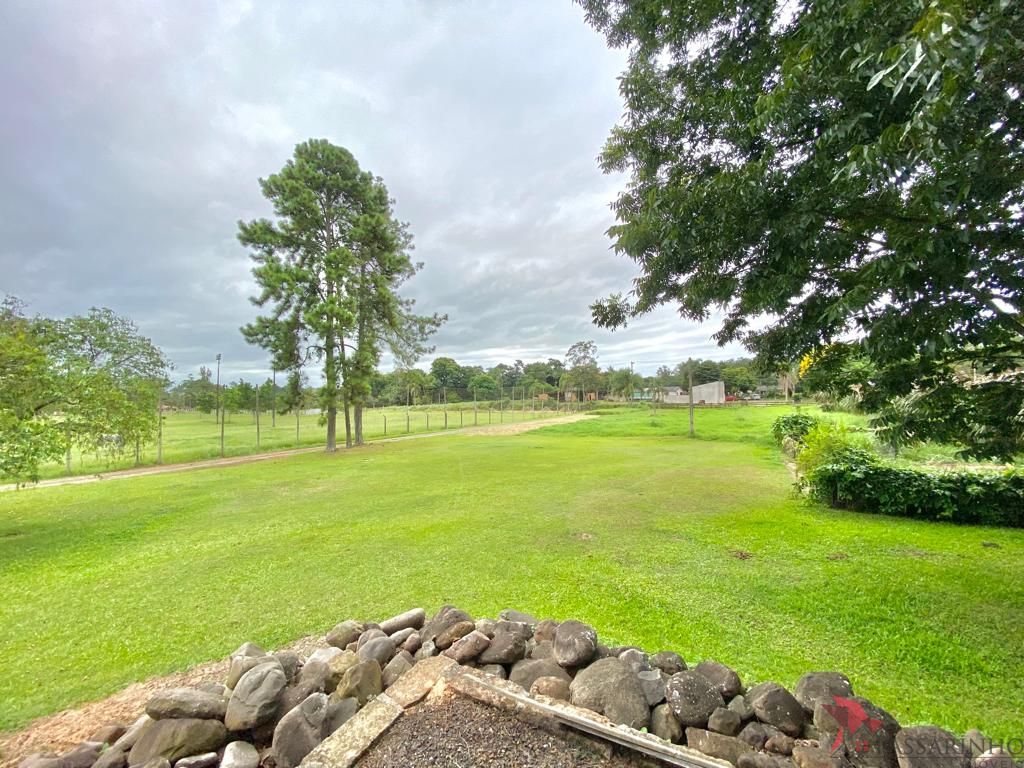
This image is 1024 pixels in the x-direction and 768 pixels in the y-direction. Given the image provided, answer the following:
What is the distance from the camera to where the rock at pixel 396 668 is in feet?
7.46

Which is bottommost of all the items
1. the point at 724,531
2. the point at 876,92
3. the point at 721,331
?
the point at 724,531

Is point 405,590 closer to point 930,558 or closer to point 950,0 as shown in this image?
point 950,0

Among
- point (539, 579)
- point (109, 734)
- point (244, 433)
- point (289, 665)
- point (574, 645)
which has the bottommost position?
point (539, 579)

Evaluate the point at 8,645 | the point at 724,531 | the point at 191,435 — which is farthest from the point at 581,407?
the point at 8,645

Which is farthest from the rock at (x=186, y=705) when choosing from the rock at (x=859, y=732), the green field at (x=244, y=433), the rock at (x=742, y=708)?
the green field at (x=244, y=433)

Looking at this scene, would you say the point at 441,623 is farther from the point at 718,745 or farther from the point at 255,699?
the point at 718,745

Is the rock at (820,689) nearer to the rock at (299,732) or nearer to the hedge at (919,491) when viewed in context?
the rock at (299,732)

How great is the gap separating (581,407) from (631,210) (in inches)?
1605

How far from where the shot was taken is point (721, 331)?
441 cm

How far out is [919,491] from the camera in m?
5.73

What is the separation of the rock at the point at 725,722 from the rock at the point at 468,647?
1.19 meters

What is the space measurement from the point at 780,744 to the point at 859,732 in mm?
283

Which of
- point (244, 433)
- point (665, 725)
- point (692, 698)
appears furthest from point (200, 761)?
point (244, 433)

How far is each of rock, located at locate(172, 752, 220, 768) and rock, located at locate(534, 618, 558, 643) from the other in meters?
1.62
